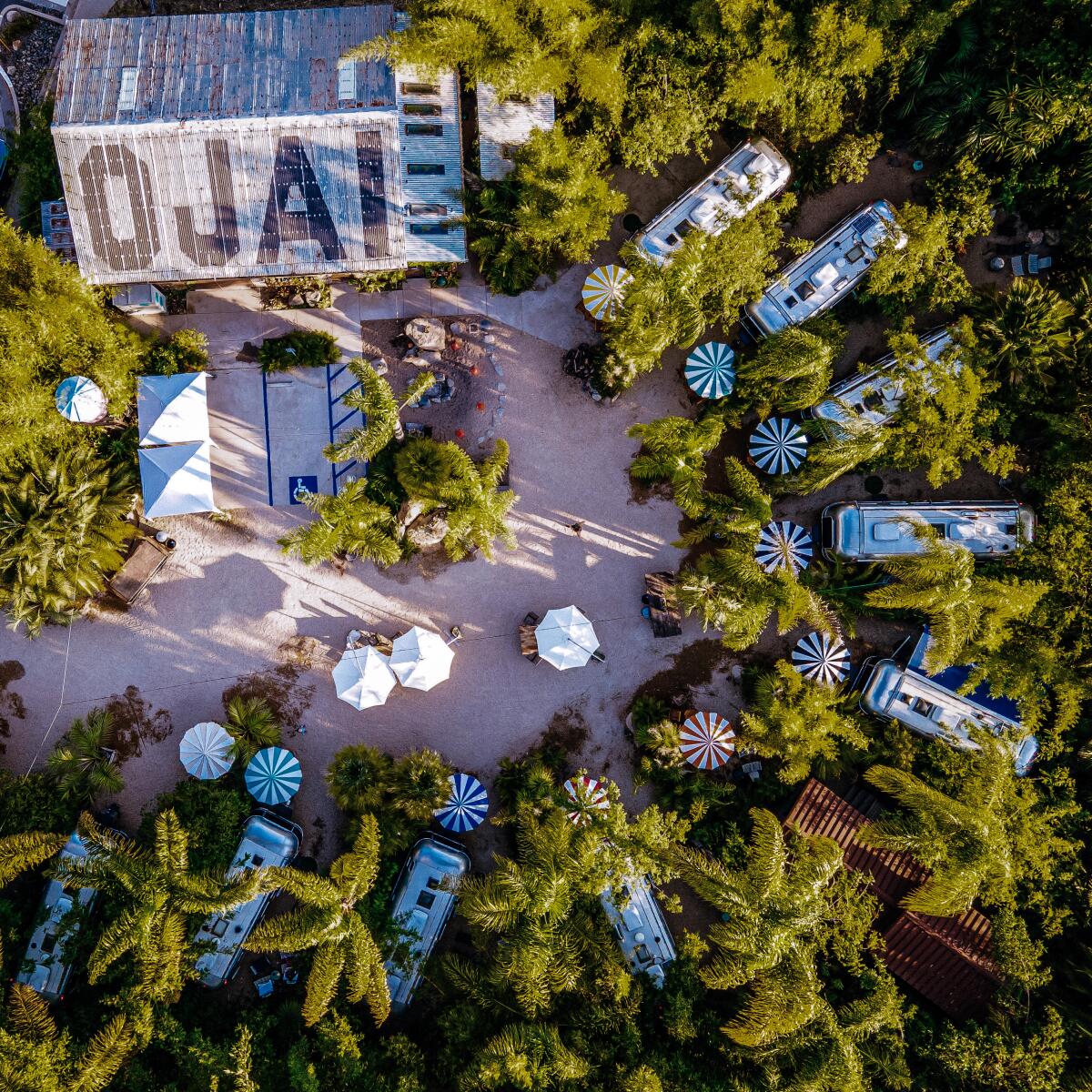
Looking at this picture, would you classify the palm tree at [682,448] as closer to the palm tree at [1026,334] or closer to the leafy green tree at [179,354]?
the palm tree at [1026,334]

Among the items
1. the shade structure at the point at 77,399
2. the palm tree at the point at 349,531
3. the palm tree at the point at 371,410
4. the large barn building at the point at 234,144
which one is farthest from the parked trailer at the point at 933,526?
the shade structure at the point at 77,399

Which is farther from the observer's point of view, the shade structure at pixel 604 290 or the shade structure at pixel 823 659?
the shade structure at pixel 823 659

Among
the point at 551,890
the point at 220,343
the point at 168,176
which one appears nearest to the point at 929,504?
the point at 551,890

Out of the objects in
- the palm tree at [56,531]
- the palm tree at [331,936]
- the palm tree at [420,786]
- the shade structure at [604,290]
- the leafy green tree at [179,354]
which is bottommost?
the palm tree at [331,936]

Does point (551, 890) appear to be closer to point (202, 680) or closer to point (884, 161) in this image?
point (202, 680)

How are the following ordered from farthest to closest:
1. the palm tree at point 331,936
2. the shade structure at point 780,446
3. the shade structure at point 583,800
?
the shade structure at point 780,446
the shade structure at point 583,800
the palm tree at point 331,936

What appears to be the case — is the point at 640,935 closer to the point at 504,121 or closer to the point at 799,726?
the point at 799,726

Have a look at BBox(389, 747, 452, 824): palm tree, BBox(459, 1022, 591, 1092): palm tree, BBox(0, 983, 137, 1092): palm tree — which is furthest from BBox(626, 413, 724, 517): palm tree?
BBox(0, 983, 137, 1092): palm tree

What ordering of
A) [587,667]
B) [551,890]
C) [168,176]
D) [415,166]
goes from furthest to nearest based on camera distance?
1. [587,667]
2. [415,166]
3. [168,176]
4. [551,890]
